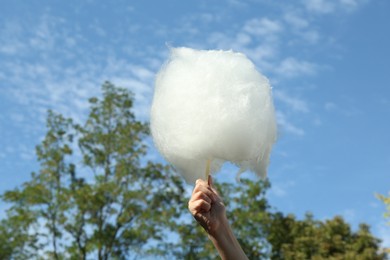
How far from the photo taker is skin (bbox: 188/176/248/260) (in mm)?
2834

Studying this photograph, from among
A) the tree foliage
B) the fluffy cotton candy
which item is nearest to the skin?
the fluffy cotton candy

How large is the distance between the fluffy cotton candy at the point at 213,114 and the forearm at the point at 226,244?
475mm

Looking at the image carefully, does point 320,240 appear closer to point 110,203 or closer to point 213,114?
point 110,203

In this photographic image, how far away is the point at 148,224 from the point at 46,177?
4481 mm

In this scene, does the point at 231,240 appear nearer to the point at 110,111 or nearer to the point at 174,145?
the point at 174,145

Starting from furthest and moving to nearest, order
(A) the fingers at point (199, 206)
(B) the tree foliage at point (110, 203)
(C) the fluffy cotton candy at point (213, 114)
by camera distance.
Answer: (B) the tree foliage at point (110, 203)
(C) the fluffy cotton candy at point (213, 114)
(A) the fingers at point (199, 206)

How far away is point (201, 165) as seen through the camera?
3.26 metres

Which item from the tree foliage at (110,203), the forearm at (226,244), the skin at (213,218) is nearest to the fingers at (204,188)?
the skin at (213,218)

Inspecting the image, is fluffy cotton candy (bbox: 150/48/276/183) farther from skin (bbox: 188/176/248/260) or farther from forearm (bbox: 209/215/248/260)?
forearm (bbox: 209/215/248/260)

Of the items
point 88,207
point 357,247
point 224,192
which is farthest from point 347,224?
point 88,207

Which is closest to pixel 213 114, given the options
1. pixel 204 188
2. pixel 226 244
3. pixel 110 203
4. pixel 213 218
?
pixel 204 188

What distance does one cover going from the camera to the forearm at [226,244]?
2.84 m

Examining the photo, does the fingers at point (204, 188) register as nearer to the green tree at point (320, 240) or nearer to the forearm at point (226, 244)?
the forearm at point (226, 244)

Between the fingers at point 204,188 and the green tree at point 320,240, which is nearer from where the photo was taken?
the fingers at point 204,188
